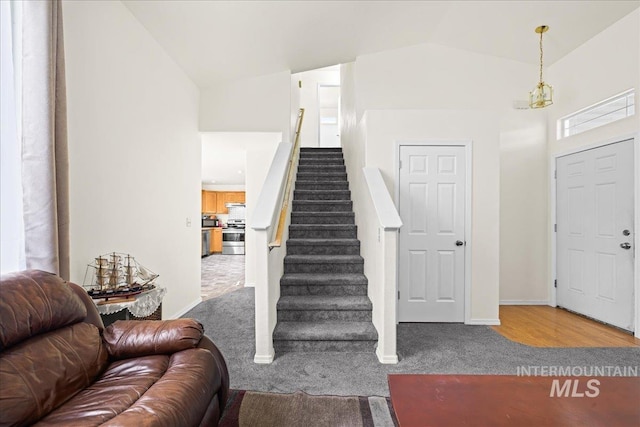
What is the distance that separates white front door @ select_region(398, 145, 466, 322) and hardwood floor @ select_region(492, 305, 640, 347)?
0.59 m

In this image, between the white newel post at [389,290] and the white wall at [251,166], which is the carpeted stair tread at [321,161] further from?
the white newel post at [389,290]

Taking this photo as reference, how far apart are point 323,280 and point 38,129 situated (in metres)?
2.54

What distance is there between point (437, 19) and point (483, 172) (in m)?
1.86

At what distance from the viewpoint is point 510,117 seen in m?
4.43

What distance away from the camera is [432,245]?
371 centimetres

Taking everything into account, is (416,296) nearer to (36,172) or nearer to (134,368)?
(134,368)

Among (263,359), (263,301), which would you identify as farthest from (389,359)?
(263,301)

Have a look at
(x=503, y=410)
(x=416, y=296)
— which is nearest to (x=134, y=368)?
(x=503, y=410)

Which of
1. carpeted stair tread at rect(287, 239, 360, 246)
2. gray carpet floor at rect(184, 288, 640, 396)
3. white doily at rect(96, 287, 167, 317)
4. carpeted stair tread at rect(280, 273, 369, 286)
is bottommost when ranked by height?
gray carpet floor at rect(184, 288, 640, 396)

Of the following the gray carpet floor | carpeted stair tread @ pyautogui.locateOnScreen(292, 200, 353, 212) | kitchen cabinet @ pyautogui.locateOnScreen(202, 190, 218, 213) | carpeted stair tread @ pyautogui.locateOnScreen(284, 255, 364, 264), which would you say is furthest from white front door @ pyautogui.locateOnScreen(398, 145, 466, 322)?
kitchen cabinet @ pyautogui.locateOnScreen(202, 190, 218, 213)

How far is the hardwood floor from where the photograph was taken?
317 cm

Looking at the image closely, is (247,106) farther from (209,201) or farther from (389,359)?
(209,201)

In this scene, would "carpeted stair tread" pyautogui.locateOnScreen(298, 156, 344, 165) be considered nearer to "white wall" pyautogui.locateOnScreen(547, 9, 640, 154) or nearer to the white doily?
"white wall" pyautogui.locateOnScreen(547, 9, 640, 154)

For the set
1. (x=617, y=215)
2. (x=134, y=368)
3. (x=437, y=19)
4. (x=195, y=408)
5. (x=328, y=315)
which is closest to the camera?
(x=195, y=408)
